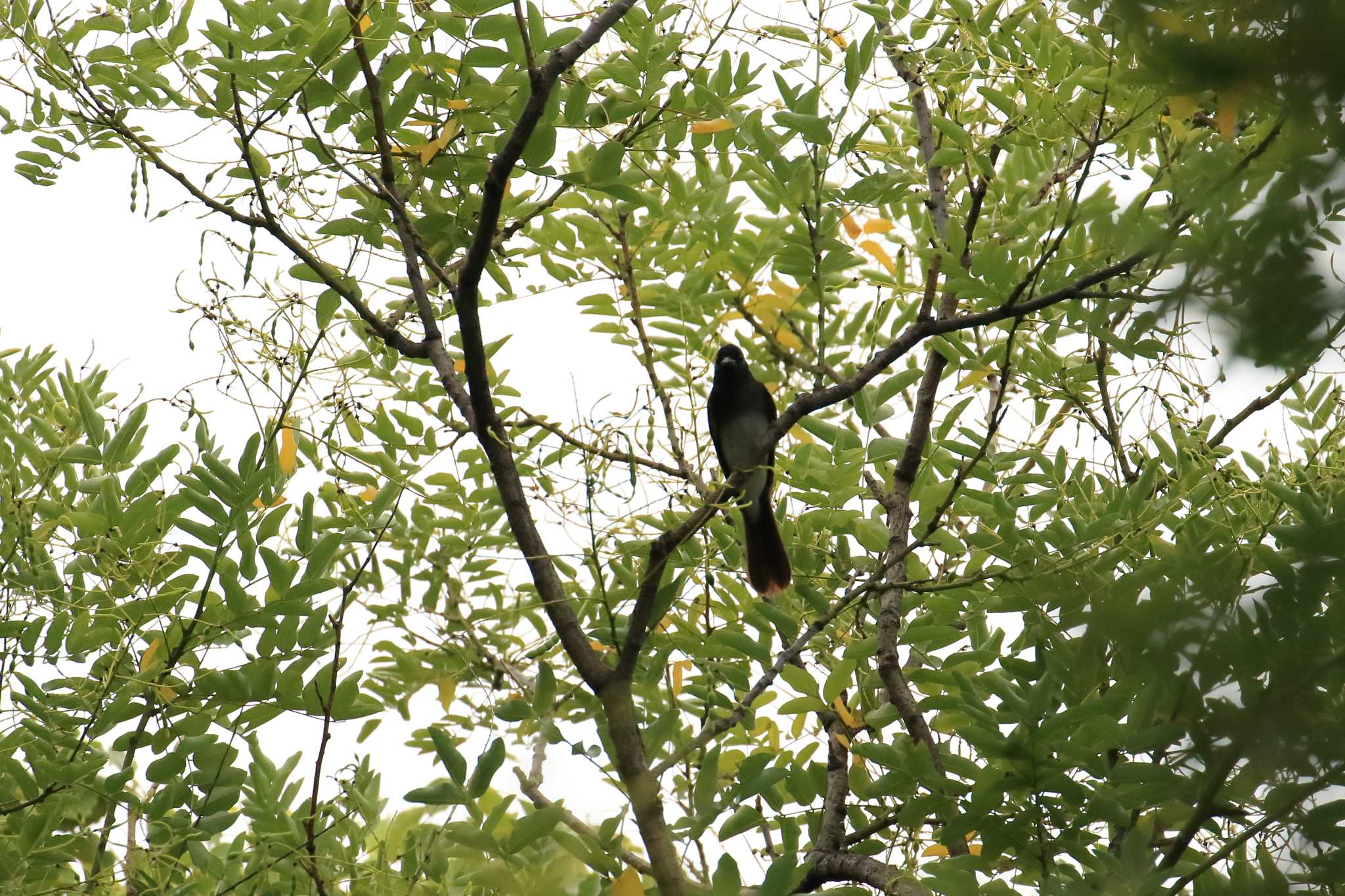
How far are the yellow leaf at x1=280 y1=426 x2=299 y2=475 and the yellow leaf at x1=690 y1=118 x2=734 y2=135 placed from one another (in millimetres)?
1398

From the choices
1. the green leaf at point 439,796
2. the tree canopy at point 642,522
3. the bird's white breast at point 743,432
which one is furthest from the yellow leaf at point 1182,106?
the bird's white breast at point 743,432

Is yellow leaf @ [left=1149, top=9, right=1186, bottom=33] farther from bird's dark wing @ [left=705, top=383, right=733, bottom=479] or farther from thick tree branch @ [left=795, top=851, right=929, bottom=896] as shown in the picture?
bird's dark wing @ [left=705, top=383, right=733, bottom=479]

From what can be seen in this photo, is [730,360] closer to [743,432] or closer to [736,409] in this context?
[736,409]

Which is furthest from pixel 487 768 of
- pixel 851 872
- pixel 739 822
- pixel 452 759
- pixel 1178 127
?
pixel 1178 127

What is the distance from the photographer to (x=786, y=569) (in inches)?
219

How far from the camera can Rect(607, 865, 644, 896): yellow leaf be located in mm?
2504

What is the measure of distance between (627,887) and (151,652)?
1.45 meters

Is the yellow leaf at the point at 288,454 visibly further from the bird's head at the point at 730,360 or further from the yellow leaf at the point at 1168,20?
the bird's head at the point at 730,360

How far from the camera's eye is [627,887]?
8.25ft

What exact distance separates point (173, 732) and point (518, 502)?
104 centimetres

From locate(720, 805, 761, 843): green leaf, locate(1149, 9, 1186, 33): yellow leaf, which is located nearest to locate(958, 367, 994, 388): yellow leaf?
locate(720, 805, 761, 843): green leaf

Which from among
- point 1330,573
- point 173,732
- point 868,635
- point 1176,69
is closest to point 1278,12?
point 1176,69

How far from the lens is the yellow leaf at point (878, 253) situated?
4375 millimetres

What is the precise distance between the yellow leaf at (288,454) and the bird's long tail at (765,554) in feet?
5.80
